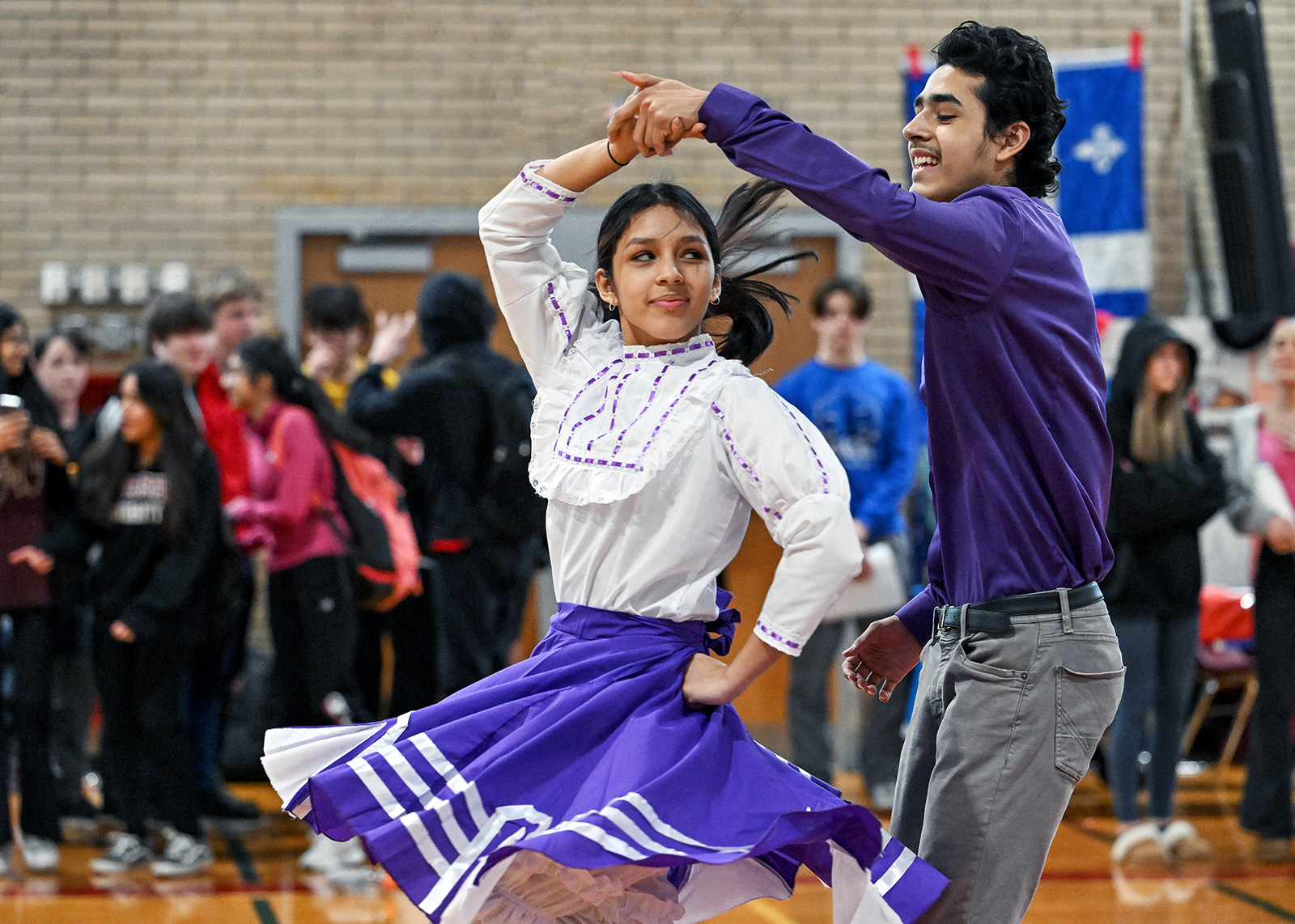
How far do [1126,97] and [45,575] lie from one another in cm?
520

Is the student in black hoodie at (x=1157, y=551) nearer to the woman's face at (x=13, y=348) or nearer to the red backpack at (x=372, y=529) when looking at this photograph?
the red backpack at (x=372, y=529)

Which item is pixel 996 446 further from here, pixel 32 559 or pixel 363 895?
pixel 32 559

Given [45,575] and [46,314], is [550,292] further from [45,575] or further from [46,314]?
[46,314]

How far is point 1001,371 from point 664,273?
532 millimetres

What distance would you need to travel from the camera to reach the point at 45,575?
15.9 ft

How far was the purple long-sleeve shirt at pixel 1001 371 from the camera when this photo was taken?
2059 millimetres

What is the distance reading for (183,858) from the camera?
4.77 meters

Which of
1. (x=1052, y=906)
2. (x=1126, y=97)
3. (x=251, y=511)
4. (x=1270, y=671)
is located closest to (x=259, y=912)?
(x=251, y=511)

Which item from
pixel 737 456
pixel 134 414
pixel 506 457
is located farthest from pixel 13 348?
pixel 737 456

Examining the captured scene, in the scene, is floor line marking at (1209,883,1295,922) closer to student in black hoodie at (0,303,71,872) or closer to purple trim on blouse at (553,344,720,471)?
purple trim on blouse at (553,344,720,471)

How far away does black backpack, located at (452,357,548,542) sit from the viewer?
195 inches

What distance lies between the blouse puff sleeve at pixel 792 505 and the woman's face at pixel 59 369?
4.11 m

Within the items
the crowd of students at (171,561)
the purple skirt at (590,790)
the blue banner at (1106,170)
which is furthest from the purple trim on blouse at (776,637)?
the blue banner at (1106,170)

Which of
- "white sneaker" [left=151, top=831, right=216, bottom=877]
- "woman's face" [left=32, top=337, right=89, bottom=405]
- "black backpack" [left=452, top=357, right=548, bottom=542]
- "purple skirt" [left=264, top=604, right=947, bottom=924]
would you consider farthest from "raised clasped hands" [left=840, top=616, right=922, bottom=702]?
"woman's face" [left=32, top=337, right=89, bottom=405]
